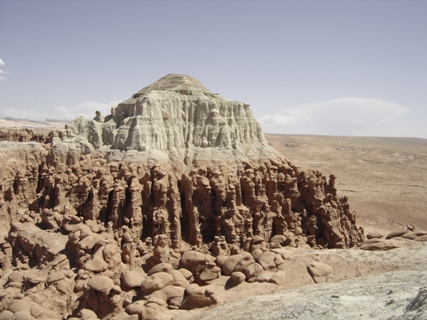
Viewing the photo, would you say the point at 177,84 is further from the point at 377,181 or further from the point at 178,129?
the point at 377,181

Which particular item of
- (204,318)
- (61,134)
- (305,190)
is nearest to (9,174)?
(61,134)

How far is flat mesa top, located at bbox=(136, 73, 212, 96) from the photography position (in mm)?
36188

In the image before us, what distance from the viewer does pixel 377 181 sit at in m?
84.3

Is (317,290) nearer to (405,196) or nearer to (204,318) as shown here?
(204,318)

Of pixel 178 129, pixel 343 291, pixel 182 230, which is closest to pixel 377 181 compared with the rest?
pixel 178 129

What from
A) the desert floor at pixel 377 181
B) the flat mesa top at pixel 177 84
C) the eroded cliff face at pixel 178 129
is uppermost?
the flat mesa top at pixel 177 84

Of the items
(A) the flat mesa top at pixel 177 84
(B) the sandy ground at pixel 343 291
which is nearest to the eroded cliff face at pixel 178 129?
(A) the flat mesa top at pixel 177 84

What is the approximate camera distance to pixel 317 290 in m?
18.7

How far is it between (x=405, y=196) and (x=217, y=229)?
5160 cm

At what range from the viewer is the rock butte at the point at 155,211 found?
19.8 meters

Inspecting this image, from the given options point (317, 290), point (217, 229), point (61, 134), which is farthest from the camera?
point (61, 134)

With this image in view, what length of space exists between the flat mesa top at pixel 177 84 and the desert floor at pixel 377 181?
21700 millimetres

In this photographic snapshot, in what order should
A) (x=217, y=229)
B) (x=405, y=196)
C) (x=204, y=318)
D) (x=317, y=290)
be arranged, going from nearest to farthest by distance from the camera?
(x=204, y=318) < (x=317, y=290) < (x=217, y=229) < (x=405, y=196)

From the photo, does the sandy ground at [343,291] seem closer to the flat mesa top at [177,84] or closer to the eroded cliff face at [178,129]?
the eroded cliff face at [178,129]
